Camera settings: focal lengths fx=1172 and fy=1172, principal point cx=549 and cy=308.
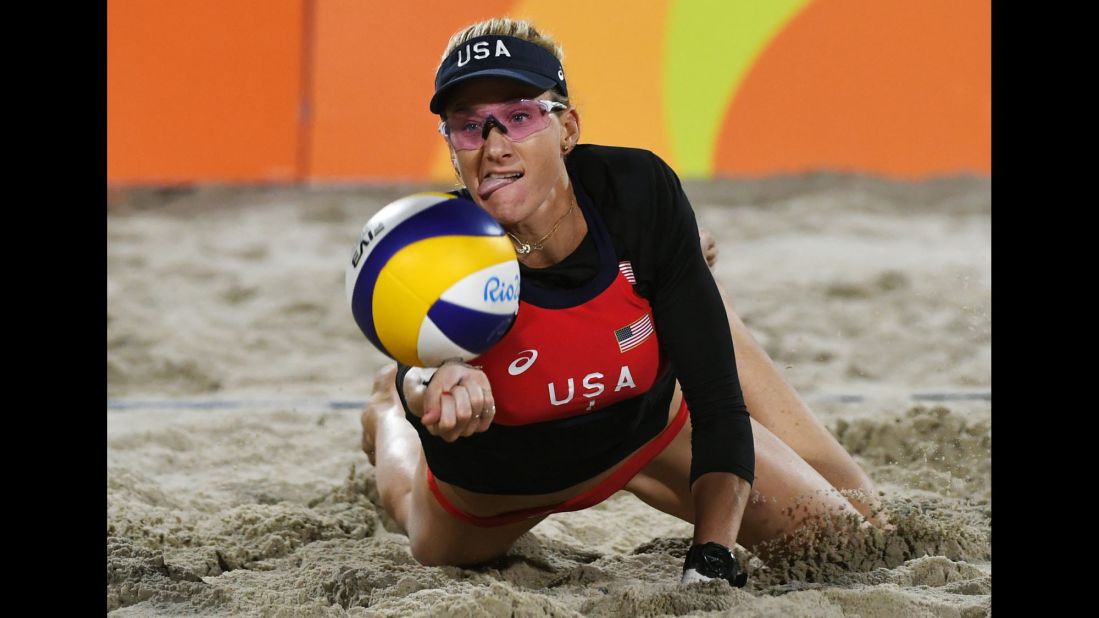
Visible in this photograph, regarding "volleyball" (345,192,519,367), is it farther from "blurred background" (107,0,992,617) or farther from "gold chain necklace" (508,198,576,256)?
"blurred background" (107,0,992,617)

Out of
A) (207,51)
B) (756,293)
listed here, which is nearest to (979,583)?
(756,293)

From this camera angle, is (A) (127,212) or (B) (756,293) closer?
(B) (756,293)

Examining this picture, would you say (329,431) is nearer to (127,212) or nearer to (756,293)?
(756,293)

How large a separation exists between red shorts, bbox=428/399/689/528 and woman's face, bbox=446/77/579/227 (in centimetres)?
62

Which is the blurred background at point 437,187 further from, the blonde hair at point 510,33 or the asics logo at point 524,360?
the blonde hair at point 510,33

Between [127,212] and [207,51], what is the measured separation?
0.99 m

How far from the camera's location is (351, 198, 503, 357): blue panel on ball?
6.77 ft

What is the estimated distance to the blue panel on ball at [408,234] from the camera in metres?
2.06

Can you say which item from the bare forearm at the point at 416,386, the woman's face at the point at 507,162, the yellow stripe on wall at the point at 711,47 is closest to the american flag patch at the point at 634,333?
the woman's face at the point at 507,162

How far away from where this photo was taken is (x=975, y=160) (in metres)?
6.57

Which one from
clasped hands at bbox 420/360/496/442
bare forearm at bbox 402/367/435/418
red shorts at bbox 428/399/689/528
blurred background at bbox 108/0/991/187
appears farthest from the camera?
blurred background at bbox 108/0/991/187

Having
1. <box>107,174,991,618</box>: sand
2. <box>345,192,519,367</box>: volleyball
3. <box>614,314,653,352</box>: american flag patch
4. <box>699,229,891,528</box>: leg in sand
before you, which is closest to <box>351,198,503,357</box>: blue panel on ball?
<box>345,192,519,367</box>: volleyball

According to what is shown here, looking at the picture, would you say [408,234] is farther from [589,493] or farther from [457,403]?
[589,493]

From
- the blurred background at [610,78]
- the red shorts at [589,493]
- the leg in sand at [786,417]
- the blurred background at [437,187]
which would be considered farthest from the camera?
the blurred background at [610,78]
